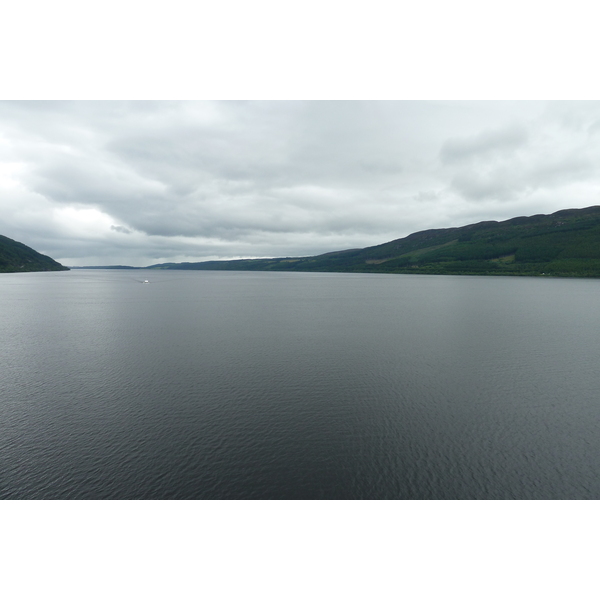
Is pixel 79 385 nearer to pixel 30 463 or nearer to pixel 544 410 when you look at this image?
pixel 30 463

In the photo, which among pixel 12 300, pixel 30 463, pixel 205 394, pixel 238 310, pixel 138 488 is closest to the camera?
pixel 138 488

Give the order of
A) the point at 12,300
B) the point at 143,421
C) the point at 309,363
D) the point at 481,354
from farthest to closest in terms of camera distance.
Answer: the point at 12,300, the point at 481,354, the point at 309,363, the point at 143,421

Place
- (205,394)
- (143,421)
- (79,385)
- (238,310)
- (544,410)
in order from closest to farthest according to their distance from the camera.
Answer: (143,421)
(544,410)
(205,394)
(79,385)
(238,310)

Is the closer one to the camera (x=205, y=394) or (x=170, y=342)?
(x=205, y=394)

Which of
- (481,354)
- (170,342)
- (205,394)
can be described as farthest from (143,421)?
(481,354)

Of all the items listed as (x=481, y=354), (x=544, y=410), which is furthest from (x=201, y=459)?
(x=481, y=354)

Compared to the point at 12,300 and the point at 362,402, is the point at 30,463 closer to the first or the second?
the point at 362,402
